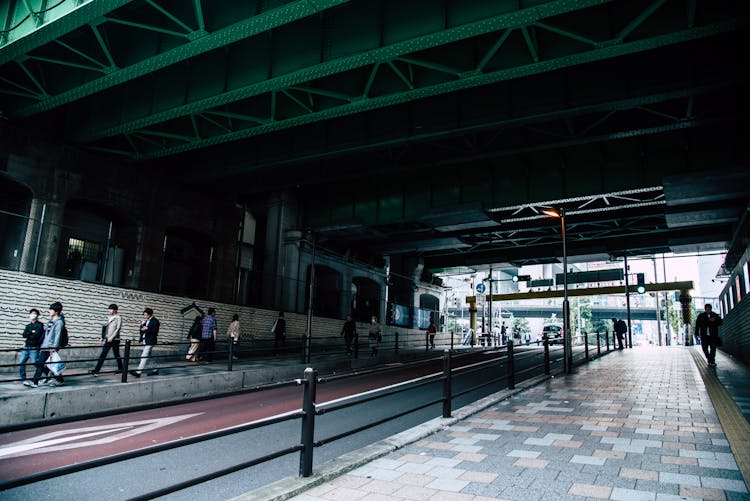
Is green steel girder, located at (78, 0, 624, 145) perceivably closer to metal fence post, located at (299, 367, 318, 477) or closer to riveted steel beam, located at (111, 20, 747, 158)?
riveted steel beam, located at (111, 20, 747, 158)

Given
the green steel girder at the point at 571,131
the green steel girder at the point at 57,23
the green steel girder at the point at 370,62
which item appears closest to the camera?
the green steel girder at the point at 370,62

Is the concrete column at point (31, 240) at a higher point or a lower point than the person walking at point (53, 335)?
higher

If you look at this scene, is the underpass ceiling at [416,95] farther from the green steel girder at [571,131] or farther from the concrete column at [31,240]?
A: the concrete column at [31,240]

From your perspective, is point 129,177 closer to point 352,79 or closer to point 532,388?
point 352,79

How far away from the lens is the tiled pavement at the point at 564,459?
13.8ft

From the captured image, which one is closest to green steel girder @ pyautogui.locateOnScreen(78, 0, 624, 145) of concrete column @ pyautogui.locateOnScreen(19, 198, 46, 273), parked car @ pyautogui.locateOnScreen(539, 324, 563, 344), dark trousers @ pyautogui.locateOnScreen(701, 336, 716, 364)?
concrete column @ pyautogui.locateOnScreen(19, 198, 46, 273)

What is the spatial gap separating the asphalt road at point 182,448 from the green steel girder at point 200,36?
7.58 m

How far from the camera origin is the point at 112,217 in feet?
63.0

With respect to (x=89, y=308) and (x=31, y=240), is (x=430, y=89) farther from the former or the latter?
(x=31, y=240)

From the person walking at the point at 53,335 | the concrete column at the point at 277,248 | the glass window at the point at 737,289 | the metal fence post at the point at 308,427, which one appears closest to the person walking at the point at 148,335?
the person walking at the point at 53,335

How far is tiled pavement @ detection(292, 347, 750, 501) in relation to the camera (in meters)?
4.21

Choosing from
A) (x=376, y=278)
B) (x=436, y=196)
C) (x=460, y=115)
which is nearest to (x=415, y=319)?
(x=376, y=278)

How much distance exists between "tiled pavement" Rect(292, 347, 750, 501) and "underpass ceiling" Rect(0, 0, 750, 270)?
701 cm

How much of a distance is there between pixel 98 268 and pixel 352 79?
1175cm
